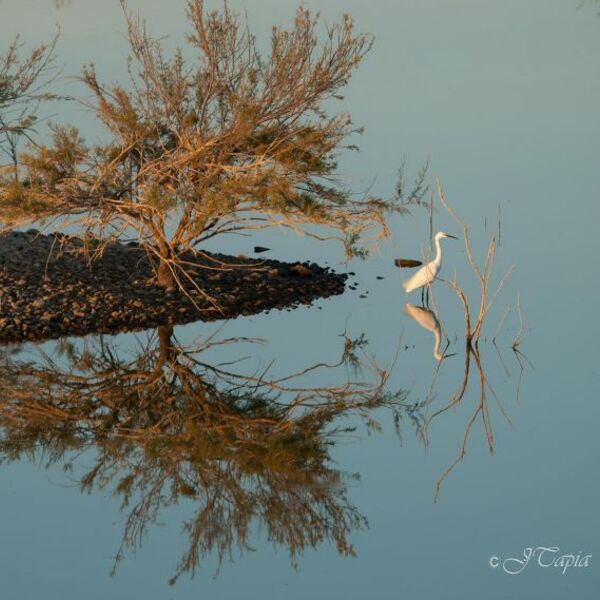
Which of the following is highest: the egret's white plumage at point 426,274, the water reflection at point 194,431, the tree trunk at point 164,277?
the egret's white plumage at point 426,274

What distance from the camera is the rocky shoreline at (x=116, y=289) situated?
15.5m

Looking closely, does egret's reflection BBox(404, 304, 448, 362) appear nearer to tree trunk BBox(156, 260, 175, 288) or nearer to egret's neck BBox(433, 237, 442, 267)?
egret's neck BBox(433, 237, 442, 267)

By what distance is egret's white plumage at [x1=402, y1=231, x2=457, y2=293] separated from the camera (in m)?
16.6

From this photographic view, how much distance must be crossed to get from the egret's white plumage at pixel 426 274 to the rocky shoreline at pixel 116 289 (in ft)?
3.70

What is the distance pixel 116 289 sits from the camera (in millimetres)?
16391

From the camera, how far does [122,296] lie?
16.1m

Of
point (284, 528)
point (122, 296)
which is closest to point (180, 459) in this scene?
point (284, 528)

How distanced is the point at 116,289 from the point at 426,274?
374 centimetres

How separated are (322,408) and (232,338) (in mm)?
2432

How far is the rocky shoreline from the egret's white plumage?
44.4 inches

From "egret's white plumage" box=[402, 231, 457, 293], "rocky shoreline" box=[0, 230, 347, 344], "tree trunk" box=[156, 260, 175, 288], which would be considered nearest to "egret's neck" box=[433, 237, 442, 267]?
"egret's white plumage" box=[402, 231, 457, 293]

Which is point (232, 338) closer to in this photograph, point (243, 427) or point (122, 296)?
point (122, 296)

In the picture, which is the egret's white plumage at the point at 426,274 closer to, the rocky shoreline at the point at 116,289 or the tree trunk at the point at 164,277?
the rocky shoreline at the point at 116,289

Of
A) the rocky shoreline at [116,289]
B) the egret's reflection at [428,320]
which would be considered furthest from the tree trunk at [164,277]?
the egret's reflection at [428,320]
